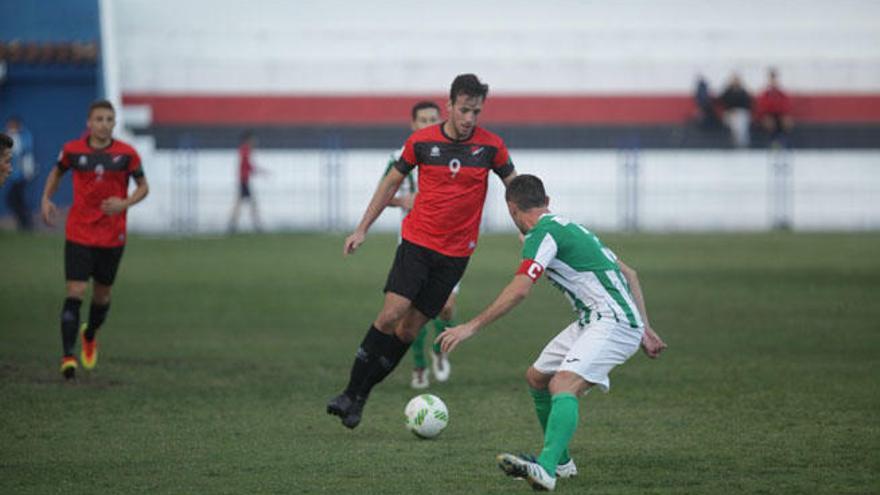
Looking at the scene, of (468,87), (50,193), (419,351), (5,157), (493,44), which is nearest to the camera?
(468,87)

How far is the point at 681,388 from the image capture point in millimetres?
12438

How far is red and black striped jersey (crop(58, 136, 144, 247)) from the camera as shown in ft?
42.7

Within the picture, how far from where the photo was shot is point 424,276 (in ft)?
33.9

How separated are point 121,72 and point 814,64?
59.4ft

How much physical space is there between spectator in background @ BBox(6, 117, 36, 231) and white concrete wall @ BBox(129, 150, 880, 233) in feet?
8.11

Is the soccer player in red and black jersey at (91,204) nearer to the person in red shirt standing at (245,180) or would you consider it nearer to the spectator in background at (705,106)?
the person in red shirt standing at (245,180)

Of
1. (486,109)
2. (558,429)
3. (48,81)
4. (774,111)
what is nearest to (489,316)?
(558,429)

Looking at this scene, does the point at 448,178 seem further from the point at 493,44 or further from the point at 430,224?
the point at 493,44

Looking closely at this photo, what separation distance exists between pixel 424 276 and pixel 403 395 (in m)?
2.23

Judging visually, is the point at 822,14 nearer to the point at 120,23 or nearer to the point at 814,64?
the point at 814,64

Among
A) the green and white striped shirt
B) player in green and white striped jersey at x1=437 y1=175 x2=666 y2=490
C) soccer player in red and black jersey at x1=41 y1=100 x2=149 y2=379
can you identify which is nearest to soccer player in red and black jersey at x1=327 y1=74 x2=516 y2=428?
player in green and white striped jersey at x1=437 y1=175 x2=666 y2=490

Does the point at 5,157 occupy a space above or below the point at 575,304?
above

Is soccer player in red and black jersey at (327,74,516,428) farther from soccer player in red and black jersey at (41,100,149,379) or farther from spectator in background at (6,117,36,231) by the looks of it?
spectator in background at (6,117,36,231)

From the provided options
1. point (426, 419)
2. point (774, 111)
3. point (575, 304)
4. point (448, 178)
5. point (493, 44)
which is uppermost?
point (493, 44)
